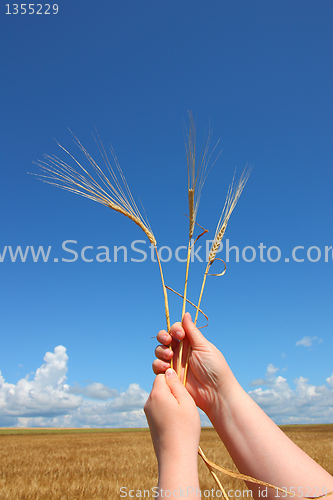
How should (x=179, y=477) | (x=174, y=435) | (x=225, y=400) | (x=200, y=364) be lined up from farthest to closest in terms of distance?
(x=200, y=364)
(x=225, y=400)
(x=174, y=435)
(x=179, y=477)

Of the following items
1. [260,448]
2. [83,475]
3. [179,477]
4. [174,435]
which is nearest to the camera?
[179,477]

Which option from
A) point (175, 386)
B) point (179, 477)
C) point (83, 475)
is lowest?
point (83, 475)

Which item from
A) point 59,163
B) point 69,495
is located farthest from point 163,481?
point 69,495

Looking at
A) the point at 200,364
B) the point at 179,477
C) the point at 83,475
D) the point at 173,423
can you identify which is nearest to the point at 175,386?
the point at 173,423

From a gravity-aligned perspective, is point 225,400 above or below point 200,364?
below

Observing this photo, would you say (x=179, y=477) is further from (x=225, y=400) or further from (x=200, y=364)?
(x=200, y=364)

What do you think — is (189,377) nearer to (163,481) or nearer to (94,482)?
(163,481)

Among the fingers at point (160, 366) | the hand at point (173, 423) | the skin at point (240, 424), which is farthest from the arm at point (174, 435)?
the skin at point (240, 424)
